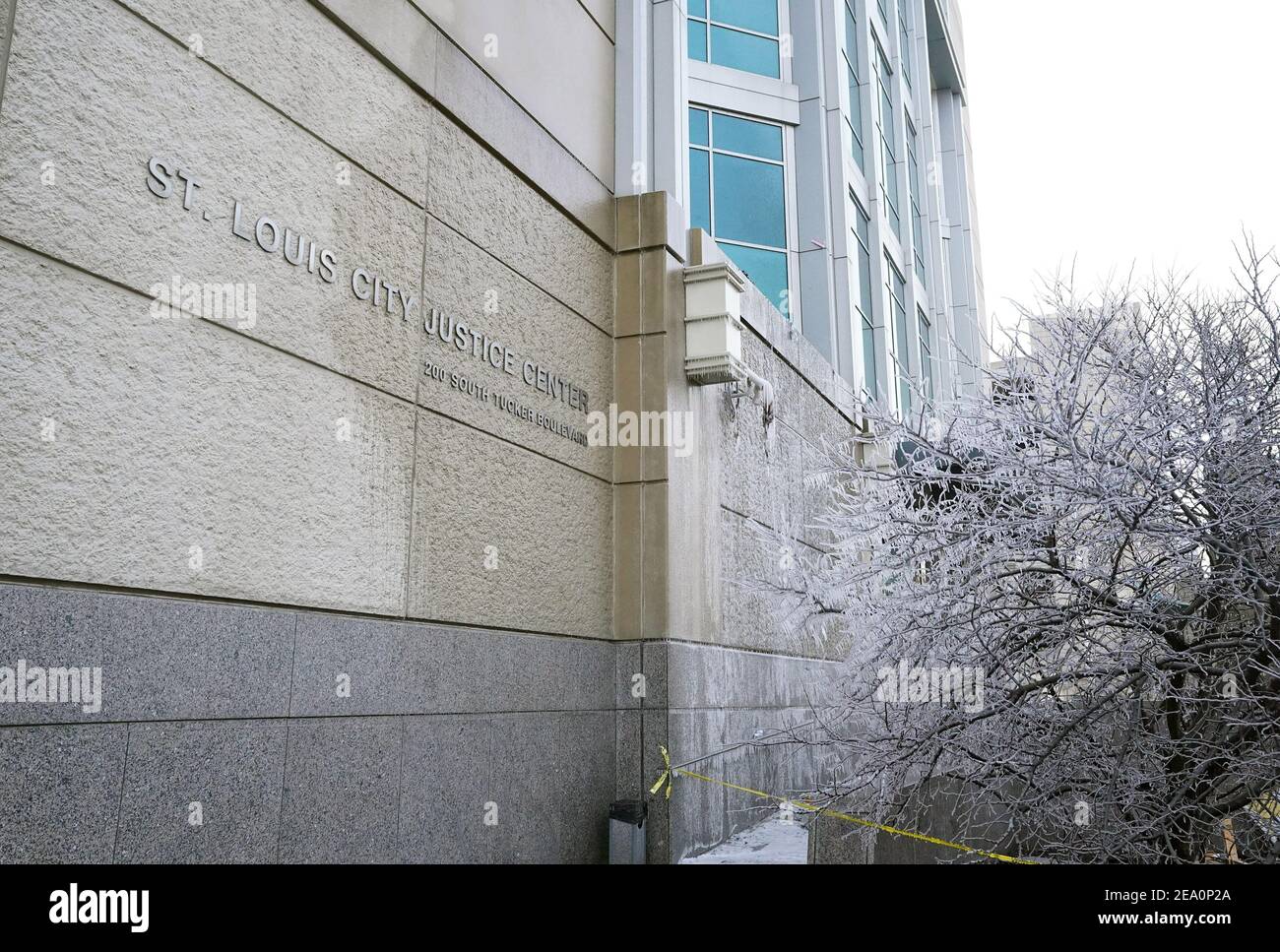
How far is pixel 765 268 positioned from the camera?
16484 mm

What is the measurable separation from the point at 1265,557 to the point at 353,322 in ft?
15.2

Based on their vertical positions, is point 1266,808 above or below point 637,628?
below

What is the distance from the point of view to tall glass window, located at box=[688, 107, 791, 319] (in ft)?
52.4

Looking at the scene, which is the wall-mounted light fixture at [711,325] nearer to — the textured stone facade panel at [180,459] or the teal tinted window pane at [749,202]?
the textured stone facade panel at [180,459]

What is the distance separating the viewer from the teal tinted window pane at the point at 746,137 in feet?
53.6

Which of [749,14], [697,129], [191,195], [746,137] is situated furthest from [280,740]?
[749,14]

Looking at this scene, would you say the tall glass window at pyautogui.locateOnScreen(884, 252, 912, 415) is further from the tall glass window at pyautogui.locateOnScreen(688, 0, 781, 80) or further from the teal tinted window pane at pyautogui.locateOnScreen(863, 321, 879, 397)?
the tall glass window at pyautogui.locateOnScreen(688, 0, 781, 80)

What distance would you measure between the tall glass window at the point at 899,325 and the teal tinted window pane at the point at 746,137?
14.9 ft

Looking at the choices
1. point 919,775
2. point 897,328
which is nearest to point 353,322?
point 919,775

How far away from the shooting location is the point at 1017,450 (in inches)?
218

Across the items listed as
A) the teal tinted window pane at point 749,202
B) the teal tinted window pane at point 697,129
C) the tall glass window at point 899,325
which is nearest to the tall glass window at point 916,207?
the tall glass window at point 899,325

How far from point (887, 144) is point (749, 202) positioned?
738 cm

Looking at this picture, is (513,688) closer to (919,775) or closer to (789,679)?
(919,775)

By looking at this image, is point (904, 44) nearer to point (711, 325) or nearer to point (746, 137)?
point (746, 137)
